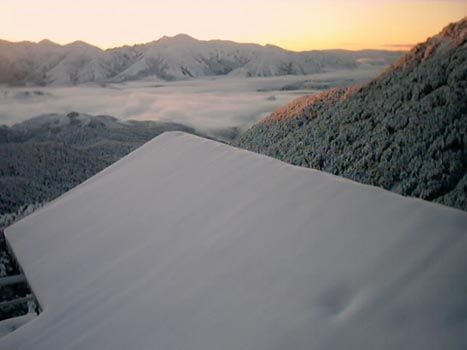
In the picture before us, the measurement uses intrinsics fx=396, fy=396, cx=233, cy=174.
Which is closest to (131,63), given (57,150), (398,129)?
(57,150)

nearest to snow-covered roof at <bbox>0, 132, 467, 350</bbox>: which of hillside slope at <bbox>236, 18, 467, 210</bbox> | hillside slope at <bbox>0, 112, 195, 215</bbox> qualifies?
hillside slope at <bbox>236, 18, 467, 210</bbox>

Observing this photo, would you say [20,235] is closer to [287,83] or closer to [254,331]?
[254,331]

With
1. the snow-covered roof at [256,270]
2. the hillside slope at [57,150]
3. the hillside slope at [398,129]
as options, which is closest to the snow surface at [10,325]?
the snow-covered roof at [256,270]

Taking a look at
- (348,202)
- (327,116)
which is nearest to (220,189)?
(348,202)

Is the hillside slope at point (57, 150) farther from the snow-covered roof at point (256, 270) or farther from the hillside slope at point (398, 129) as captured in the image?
the snow-covered roof at point (256, 270)

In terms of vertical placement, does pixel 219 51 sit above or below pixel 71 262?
above

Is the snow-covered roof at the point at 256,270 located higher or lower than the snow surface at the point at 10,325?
higher
